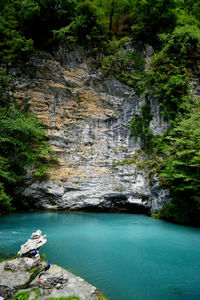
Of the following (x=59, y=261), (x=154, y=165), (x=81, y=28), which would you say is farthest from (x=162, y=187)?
(x=81, y=28)

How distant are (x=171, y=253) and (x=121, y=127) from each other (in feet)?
34.8

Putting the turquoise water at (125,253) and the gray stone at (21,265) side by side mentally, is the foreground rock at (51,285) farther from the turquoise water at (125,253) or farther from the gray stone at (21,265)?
the turquoise water at (125,253)

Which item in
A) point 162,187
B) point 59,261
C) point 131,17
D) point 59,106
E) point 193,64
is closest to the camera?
point 59,261

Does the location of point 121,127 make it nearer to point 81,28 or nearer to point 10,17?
point 81,28

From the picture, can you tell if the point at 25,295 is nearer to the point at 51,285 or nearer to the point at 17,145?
the point at 51,285

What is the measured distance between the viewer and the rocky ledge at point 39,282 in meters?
3.39

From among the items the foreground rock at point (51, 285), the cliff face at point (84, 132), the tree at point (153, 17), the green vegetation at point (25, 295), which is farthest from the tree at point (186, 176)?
the tree at point (153, 17)

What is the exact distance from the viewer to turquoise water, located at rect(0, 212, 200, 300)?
414 centimetres

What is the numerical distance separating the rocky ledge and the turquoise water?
575mm

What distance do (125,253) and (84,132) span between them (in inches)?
418

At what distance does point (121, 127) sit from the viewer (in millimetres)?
15461

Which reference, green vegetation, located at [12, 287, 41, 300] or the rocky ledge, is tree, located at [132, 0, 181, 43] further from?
green vegetation, located at [12, 287, 41, 300]

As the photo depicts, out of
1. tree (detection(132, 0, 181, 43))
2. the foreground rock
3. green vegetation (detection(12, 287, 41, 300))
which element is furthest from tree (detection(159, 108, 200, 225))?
tree (detection(132, 0, 181, 43))

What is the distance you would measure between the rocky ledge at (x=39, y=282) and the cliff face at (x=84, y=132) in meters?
9.13
